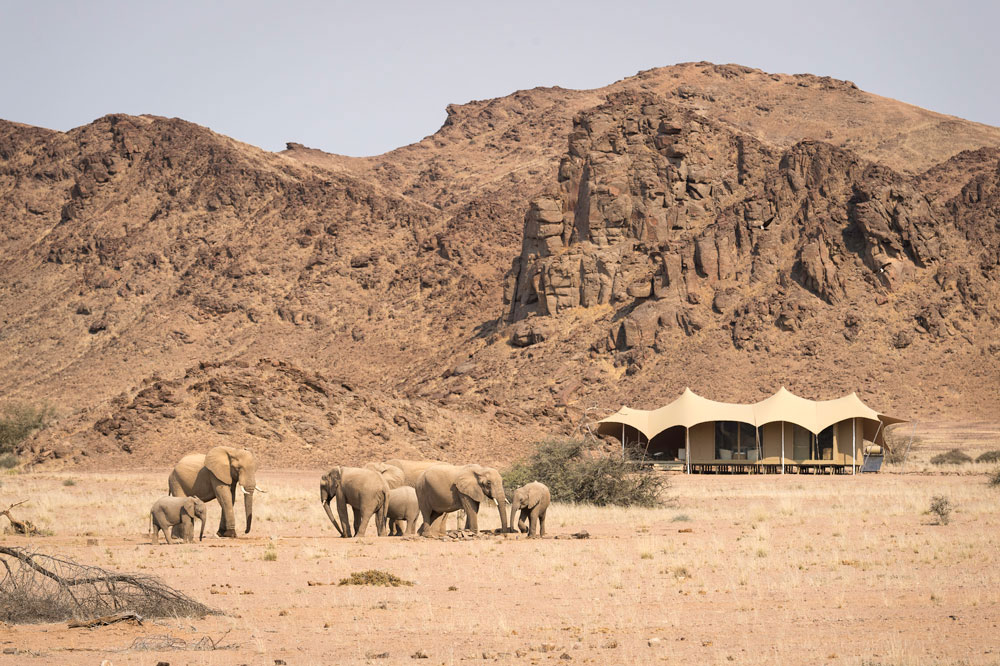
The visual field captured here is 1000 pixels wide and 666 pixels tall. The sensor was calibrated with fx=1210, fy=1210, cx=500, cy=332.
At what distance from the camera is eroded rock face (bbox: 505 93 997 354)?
79.2 meters

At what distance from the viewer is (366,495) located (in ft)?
72.4

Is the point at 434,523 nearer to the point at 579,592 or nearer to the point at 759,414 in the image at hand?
the point at 579,592

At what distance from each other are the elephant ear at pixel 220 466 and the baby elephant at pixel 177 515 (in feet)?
2.83

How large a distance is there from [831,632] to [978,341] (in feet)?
230

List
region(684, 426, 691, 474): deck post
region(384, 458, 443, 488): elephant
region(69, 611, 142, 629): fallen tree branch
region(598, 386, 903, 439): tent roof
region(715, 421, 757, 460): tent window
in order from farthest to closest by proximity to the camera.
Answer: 1. region(715, 421, 757, 460): tent window
2. region(684, 426, 691, 474): deck post
3. region(598, 386, 903, 439): tent roof
4. region(384, 458, 443, 488): elephant
5. region(69, 611, 142, 629): fallen tree branch

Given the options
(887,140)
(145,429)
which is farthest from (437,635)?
(887,140)

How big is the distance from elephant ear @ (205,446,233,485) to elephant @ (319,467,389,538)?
175 centimetres

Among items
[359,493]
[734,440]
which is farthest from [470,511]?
[734,440]

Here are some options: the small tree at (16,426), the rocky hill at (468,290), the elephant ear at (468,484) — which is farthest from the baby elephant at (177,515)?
the small tree at (16,426)

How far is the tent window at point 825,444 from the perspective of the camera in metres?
51.9

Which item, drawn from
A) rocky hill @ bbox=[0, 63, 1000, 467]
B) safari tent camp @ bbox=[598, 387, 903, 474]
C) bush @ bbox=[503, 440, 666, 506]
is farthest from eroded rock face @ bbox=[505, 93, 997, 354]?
bush @ bbox=[503, 440, 666, 506]

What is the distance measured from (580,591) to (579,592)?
3.8 inches

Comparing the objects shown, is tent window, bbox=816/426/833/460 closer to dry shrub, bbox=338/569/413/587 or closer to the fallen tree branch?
dry shrub, bbox=338/569/413/587

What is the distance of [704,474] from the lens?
50750 millimetres
